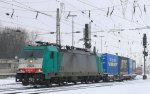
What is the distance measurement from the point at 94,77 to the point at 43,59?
1210cm

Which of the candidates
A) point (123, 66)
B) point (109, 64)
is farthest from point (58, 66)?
point (123, 66)

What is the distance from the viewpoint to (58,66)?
32.1 meters

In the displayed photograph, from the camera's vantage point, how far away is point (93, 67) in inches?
1592

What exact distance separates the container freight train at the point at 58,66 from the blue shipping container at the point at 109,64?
0.43m

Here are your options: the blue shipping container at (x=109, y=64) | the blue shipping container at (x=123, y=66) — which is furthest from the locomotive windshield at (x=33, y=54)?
the blue shipping container at (x=123, y=66)

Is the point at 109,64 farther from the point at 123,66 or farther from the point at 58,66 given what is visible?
the point at 58,66

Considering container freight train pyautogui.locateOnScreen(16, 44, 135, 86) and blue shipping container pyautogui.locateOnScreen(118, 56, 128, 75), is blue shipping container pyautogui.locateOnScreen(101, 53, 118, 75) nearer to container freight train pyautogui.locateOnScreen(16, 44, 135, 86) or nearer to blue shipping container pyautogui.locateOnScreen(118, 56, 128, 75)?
container freight train pyautogui.locateOnScreen(16, 44, 135, 86)

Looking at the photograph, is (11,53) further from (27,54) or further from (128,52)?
(27,54)

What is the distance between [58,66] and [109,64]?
595 inches

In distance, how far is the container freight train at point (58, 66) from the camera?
2981 centimetres

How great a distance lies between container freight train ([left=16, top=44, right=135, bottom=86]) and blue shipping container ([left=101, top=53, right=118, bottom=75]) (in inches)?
17.1

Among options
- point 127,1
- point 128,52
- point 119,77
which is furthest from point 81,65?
point 128,52

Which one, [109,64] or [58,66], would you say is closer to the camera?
[58,66]

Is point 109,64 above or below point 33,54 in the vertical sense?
below
